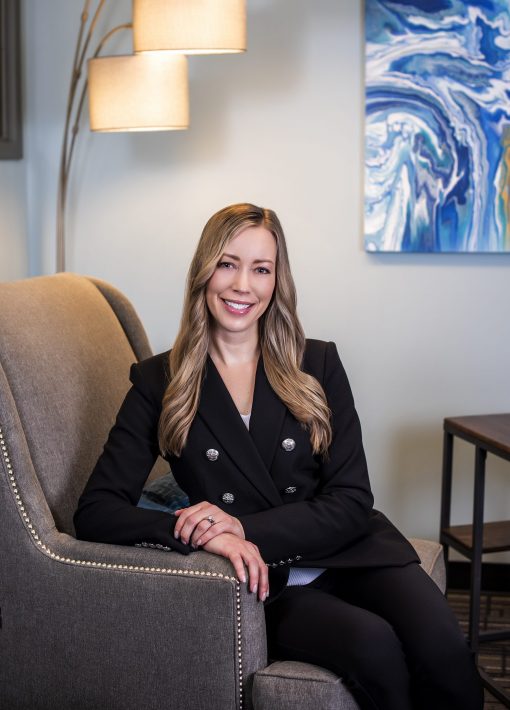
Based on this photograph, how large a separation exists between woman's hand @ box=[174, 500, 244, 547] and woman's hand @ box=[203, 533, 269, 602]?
0.01 meters

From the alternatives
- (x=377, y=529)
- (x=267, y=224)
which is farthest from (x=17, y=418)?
(x=377, y=529)

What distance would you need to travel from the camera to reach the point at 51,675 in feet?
6.47

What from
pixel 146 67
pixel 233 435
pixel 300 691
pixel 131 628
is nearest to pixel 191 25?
pixel 146 67

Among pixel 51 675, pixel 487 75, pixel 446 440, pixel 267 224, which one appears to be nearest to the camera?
pixel 51 675

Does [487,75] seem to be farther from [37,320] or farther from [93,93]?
[37,320]

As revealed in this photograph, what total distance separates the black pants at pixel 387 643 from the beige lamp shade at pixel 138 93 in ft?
5.19

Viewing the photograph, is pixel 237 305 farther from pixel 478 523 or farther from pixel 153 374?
pixel 478 523

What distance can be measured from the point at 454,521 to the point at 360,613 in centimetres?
175

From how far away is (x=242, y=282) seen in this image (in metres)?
2.14

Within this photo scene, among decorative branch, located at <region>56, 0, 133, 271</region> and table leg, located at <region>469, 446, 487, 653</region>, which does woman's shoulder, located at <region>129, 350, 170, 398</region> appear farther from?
decorative branch, located at <region>56, 0, 133, 271</region>

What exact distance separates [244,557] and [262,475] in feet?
0.86

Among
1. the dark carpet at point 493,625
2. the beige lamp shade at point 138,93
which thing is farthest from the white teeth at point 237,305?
the dark carpet at point 493,625

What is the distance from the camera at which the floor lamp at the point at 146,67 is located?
2725 mm

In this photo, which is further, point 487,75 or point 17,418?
point 487,75
